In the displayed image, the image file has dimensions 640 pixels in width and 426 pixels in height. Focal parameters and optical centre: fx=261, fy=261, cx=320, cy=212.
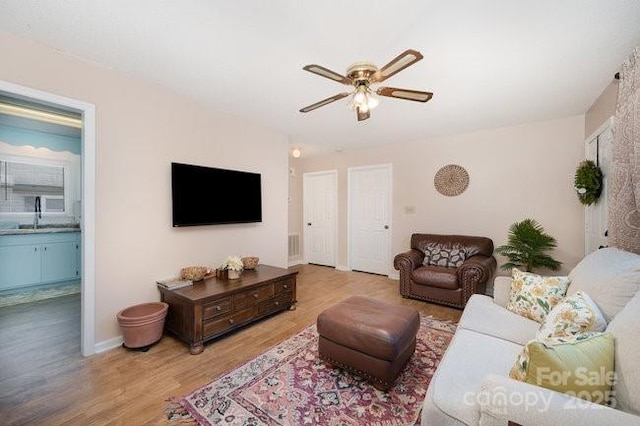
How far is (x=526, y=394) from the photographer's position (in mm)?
928

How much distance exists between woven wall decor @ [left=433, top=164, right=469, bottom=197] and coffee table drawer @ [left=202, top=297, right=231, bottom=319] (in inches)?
139

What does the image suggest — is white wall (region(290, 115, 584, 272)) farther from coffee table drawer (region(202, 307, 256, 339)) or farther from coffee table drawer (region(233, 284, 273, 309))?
coffee table drawer (region(202, 307, 256, 339))

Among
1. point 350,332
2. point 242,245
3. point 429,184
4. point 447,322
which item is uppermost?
point 429,184

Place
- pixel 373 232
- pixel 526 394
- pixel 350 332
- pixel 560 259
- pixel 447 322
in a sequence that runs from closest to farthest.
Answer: pixel 526 394
pixel 350 332
pixel 447 322
pixel 560 259
pixel 373 232

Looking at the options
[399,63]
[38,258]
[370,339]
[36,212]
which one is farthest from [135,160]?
[36,212]

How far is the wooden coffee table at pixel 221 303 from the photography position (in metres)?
2.25

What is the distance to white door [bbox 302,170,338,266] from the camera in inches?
215

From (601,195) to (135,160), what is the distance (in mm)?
4753

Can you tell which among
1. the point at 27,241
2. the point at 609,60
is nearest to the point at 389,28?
the point at 609,60

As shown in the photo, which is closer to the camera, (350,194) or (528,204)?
(528,204)

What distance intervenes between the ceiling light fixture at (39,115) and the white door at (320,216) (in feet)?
12.6

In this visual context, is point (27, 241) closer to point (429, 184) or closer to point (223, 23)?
point (223, 23)

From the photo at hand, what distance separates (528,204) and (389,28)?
10.7ft

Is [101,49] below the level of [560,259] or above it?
above
